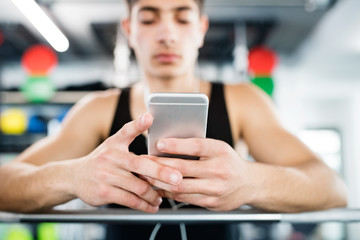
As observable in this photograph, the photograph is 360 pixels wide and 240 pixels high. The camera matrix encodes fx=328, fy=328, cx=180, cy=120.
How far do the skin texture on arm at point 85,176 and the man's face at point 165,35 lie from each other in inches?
8.1

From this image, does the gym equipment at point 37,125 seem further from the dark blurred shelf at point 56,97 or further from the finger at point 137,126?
the finger at point 137,126

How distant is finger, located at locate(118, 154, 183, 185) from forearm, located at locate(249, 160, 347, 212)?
0.35 ft

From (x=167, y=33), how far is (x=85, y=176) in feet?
0.99

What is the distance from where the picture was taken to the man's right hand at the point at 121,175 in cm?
35

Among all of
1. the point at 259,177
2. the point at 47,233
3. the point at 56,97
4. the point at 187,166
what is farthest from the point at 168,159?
the point at 56,97

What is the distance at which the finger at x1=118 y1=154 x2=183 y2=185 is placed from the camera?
13.8 inches

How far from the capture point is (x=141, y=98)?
2.13ft

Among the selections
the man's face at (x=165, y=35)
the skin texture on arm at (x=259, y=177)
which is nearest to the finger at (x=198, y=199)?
the skin texture on arm at (x=259, y=177)

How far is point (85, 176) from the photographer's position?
1.30 ft

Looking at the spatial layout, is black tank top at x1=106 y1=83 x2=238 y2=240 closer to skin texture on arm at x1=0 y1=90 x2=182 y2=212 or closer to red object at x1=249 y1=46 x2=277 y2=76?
skin texture on arm at x1=0 y1=90 x2=182 y2=212

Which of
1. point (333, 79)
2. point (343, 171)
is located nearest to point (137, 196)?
point (333, 79)

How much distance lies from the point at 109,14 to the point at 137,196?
74.7 inches

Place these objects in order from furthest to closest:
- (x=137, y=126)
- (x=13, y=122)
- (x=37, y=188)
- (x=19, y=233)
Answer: (x=13, y=122), (x=19, y=233), (x=37, y=188), (x=137, y=126)

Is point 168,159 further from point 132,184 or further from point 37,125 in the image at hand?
point 37,125
